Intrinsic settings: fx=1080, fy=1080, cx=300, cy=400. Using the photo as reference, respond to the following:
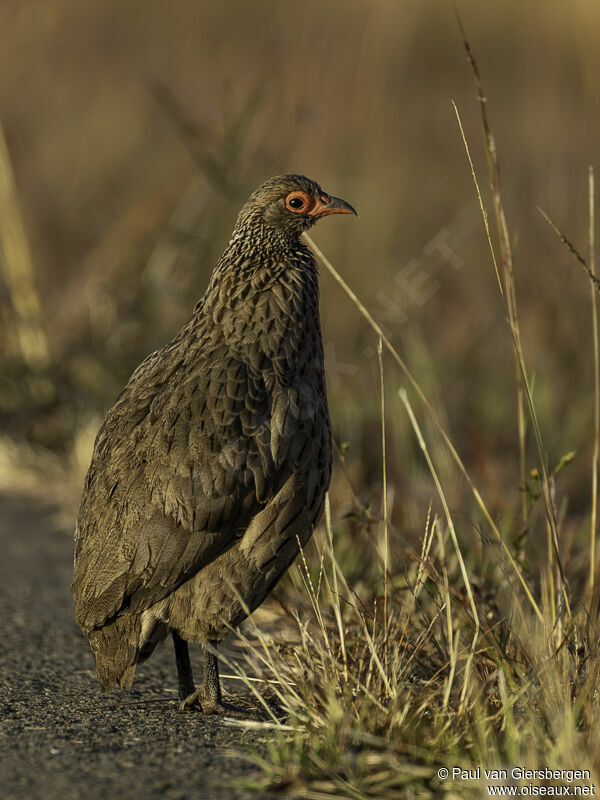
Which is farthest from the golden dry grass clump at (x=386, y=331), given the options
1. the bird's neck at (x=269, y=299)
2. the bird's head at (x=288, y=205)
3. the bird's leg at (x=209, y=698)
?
the bird's head at (x=288, y=205)

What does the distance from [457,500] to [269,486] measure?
224 centimetres

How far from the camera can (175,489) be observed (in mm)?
3467

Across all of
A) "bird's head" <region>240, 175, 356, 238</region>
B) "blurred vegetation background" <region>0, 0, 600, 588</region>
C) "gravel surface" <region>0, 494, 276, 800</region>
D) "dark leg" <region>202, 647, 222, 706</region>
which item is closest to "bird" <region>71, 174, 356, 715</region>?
"dark leg" <region>202, 647, 222, 706</region>

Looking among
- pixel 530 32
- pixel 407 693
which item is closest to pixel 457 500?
pixel 407 693

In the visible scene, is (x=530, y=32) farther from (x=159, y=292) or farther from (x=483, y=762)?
(x=483, y=762)

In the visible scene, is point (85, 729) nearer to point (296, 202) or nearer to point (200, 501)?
point (200, 501)

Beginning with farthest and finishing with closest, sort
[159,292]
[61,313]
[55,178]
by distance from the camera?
[55,178] < [61,313] < [159,292]

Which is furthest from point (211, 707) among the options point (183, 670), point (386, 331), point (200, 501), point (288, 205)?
point (386, 331)

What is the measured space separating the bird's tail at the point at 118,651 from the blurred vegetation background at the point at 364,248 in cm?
91

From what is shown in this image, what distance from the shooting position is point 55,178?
12.9m

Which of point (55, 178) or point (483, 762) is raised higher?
point (55, 178)

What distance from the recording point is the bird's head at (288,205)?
4.05 metres

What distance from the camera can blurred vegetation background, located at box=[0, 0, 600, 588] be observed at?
6.14 metres

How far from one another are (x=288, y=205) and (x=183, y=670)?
5.69 ft
